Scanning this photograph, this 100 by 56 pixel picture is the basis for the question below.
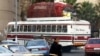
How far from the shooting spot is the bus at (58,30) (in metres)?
48.4

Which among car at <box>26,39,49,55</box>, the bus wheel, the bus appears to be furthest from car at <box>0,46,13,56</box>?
the bus wheel

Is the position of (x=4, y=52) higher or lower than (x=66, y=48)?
higher

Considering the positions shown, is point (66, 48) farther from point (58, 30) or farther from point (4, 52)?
point (4, 52)

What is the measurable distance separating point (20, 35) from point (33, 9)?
51.7ft

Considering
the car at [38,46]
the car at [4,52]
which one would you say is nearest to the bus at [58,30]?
the car at [38,46]

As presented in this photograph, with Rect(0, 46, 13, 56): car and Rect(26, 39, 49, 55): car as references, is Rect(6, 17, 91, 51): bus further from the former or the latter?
Rect(0, 46, 13, 56): car

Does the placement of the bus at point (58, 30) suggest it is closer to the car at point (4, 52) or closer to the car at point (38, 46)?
the car at point (38, 46)

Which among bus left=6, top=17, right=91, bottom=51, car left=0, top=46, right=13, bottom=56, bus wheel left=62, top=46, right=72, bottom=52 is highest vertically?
car left=0, top=46, right=13, bottom=56

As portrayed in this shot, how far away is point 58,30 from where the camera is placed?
49000 millimetres

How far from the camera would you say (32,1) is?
8356 cm

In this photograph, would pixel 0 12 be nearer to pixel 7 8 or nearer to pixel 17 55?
pixel 7 8

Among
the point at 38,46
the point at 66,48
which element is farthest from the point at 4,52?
the point at 66,48

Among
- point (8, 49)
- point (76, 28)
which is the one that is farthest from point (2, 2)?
point (8, 49)

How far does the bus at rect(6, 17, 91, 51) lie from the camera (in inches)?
1907
